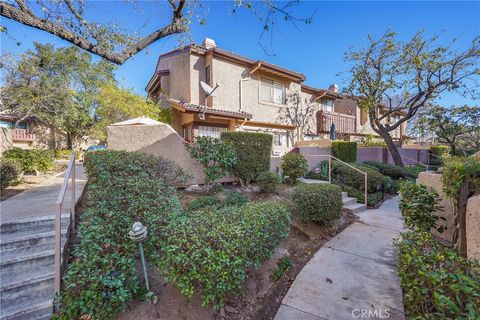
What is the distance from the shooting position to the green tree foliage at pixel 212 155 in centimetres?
676

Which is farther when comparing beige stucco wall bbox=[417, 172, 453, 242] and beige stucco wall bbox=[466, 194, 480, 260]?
beige stucco wall bbox=[417, 172, 453, 242]

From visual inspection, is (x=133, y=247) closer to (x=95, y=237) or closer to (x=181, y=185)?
(x=95, y=237)

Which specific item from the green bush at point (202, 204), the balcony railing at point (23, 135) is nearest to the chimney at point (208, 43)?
the green bush at point (202, 204)

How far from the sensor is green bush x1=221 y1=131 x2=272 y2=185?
7355 millimetres

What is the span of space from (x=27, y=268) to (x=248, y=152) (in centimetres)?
594

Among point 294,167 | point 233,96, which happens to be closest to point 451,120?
point 294,167

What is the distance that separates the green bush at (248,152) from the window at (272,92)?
7200 millimetres

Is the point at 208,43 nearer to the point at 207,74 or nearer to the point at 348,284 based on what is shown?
the point at 207,74

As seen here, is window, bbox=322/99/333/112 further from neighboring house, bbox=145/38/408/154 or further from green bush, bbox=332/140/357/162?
green bush, bbox=332/140/357/162

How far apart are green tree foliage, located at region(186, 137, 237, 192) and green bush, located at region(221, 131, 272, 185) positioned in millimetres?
388

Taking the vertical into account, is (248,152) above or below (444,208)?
above

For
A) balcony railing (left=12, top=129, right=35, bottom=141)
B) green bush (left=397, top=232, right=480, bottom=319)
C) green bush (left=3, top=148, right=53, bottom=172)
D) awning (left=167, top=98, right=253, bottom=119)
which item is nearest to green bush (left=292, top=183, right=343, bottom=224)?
green bush (left=397, top=232, right=480, bottom=319)

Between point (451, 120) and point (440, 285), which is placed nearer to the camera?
point (440, 285)
